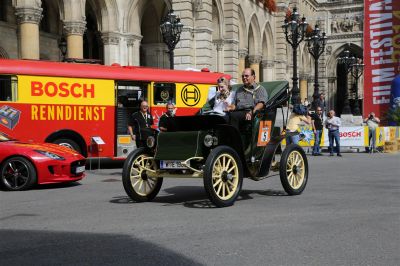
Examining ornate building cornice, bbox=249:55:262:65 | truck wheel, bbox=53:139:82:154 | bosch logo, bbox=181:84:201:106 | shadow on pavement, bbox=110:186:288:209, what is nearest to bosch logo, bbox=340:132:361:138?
bosch logo, bbox=181:84:201:106

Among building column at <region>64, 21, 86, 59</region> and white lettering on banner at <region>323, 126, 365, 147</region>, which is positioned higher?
building column at <region>64, 21, 86, 59</region>

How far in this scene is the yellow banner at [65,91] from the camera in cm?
1314

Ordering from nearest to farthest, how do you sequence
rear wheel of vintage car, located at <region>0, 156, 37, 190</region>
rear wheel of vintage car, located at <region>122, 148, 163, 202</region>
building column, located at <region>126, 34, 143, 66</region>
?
rear wheel of vintage car, located at <region>122, 148, 163, 202</region>
rear wheel of vintage car, located at <region>0, 156, 37, 190</region>
building column, located at <region>126, 34, 143, 66</region>

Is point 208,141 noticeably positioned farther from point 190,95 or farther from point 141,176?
point 190,95

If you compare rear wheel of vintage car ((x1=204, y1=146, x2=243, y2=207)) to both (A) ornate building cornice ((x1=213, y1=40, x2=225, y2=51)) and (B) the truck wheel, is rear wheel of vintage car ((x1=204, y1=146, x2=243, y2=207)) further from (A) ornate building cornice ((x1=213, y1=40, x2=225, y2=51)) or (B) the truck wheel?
(A) ornate building cornice ((x1=213, y1=40, x2=225, y2=51))

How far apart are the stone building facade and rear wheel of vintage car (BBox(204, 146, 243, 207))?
1671cm

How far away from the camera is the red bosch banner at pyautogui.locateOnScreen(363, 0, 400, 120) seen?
111ft

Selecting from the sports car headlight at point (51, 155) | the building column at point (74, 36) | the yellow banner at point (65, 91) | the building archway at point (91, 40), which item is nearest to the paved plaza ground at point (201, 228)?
the sports car headlight at point (51, 155)

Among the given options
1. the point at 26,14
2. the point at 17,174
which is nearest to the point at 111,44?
the point at 26,14

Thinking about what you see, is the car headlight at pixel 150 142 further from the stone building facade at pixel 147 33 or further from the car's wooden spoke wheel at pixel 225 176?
the stone building facade at pixel 147 33

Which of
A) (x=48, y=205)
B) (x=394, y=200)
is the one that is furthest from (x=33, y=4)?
(x=394, y=200)

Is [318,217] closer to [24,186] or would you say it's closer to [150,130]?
[150,130]

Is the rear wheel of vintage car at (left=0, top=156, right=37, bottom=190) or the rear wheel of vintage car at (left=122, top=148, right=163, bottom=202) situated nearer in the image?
the rear wheel of vintage car at (left=122, top=148, right=163, bottom=202)

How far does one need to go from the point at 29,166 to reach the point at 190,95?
7.34 metres
